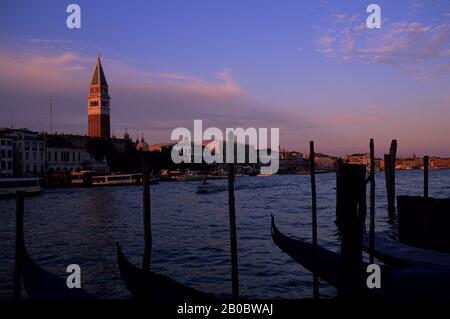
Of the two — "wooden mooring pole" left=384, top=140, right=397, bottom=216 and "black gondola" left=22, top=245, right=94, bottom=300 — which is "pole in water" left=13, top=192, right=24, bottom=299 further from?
"wooden mooring pole" left=384, top=140, right=397, bottom=216

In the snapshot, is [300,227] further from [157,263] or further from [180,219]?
[157,263]

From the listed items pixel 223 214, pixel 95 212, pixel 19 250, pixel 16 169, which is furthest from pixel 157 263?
pixel 16 169

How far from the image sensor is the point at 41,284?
7.24 m

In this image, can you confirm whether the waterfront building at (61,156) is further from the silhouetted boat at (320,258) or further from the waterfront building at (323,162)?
the waterfront building at (323,162)

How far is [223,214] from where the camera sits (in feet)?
84.0

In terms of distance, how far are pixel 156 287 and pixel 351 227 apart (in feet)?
9.82

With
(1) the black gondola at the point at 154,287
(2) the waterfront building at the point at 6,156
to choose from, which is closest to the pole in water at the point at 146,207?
(1) the black gondola at the point at 154,287

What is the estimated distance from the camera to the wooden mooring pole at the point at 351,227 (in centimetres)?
670

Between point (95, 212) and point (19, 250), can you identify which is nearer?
point (19, 250)

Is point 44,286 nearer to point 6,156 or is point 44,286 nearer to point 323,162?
point 6,156

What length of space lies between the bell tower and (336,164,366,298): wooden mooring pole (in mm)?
92742

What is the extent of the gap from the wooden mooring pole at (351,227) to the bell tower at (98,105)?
9274 cm

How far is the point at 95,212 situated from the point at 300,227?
13804 mm

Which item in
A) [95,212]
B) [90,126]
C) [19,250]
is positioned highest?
[90,126]
